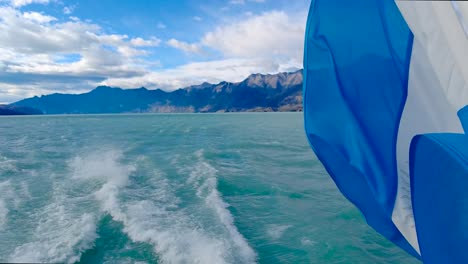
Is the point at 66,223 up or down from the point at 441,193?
down

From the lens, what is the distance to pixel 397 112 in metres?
3.57

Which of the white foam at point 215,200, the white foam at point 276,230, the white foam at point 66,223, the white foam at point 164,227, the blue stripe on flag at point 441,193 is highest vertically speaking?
the blue stripe on flag at point 441,193

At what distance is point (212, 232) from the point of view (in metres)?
8.51

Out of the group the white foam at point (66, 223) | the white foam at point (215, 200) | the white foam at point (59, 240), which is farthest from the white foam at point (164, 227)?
the white foam at point (59, 240)

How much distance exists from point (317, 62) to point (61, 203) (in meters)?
10.00

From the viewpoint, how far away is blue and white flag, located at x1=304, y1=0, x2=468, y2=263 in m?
2.85

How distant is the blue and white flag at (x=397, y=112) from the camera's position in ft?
9.36

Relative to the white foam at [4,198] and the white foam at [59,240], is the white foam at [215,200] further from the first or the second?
the white foam at [4,198]

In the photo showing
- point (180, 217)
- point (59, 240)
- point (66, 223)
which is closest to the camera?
point (59, 240)

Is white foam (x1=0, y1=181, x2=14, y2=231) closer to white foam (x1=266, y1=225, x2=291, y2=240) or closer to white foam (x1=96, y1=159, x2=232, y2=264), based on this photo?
white foam (x1=96, y1=159, x2=232, y2=264)

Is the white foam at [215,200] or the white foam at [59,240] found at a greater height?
the white foam at [59,240]

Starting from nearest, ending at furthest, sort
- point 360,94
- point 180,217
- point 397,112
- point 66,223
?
point 397,112, point 360,94, point 66,223, point 180,217

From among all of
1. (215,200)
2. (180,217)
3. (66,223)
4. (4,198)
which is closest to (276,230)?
(180,217)

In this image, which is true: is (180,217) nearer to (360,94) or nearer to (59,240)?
(59,240)
